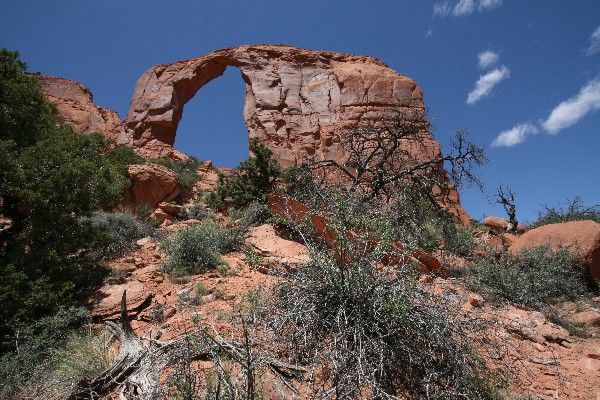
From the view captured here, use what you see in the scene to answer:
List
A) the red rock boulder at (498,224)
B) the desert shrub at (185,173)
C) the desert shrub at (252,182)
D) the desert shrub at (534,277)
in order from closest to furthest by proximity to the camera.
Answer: the desert shrub at (534,277) < the desert shrub at (252,182) < the red rock boulder at (498,224) < the desert shrub at (185,173)

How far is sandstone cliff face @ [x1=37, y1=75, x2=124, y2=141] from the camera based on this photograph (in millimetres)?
26109

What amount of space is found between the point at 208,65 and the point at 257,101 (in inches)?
238

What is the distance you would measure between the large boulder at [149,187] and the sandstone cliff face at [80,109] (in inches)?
577

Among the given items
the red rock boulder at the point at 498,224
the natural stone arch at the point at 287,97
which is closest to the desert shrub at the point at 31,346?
the red rock boulder at the point at 498,224

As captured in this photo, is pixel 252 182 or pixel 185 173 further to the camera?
pixel 185 173

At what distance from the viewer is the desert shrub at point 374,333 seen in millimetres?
2846

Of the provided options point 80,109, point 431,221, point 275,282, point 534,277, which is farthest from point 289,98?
point 275,282

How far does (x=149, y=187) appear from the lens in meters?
13.2

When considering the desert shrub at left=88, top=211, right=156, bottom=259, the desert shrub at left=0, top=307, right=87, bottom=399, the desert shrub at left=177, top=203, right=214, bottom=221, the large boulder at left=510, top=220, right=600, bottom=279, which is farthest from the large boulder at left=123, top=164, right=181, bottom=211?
the large boulder at left=510, top=220, right=600, bottom=279

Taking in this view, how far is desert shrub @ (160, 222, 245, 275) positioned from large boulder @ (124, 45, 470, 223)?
13.0 meters

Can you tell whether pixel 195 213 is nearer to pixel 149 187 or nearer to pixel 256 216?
pixel 149 187

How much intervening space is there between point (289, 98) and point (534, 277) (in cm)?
1906

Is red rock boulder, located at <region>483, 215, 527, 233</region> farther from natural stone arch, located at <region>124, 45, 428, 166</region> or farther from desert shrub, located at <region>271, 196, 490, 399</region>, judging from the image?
desert shrub, located at <region>271, 196, 490, 399</region>

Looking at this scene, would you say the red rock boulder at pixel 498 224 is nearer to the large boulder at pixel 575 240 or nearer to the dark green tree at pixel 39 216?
the large boulder at pixel 575 240
